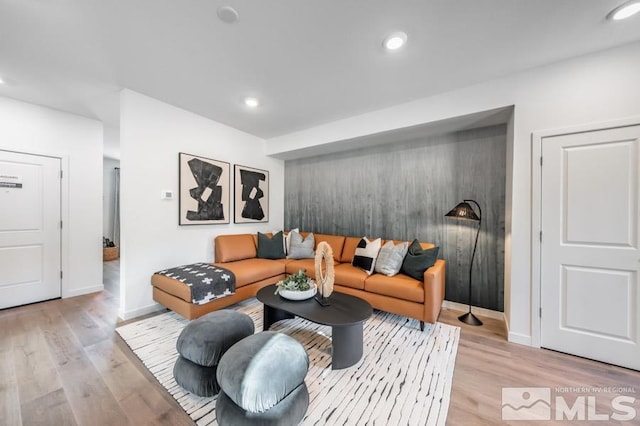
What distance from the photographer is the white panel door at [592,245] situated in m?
1.93

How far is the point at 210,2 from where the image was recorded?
157cm

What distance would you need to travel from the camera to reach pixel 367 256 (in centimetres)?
311

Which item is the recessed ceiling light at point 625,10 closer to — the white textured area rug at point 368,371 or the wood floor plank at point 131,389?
the white textured area rug at point 368,371

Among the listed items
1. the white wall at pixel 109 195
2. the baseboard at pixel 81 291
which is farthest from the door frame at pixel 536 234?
the white wall at pixel 109 195

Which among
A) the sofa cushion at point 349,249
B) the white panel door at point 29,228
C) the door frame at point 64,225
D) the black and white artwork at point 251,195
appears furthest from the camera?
the black and white artwork at point 251,195

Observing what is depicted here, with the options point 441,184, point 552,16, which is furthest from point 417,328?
point 552,16

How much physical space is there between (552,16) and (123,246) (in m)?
4.44

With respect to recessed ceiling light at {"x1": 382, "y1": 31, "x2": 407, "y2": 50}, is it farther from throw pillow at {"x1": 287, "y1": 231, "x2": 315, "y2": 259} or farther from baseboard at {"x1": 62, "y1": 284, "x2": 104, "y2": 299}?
baseboard at {"x1": 62, "y1": 284, "x2": 104, "y2": 299}

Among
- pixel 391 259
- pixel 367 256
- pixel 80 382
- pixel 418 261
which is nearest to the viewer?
pixel 80 382

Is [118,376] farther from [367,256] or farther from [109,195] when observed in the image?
[109,195]

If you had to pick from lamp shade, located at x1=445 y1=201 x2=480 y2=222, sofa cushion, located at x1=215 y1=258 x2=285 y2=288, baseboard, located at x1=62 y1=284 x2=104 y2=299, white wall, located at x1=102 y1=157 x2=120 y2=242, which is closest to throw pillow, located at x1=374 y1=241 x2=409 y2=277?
lamp shade, located at x1=445 y1=201 x2=480 y2=222

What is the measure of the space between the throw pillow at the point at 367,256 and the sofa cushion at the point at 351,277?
72 millimetres

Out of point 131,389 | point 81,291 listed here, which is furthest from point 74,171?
point 131,389

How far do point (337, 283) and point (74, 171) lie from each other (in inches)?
162
